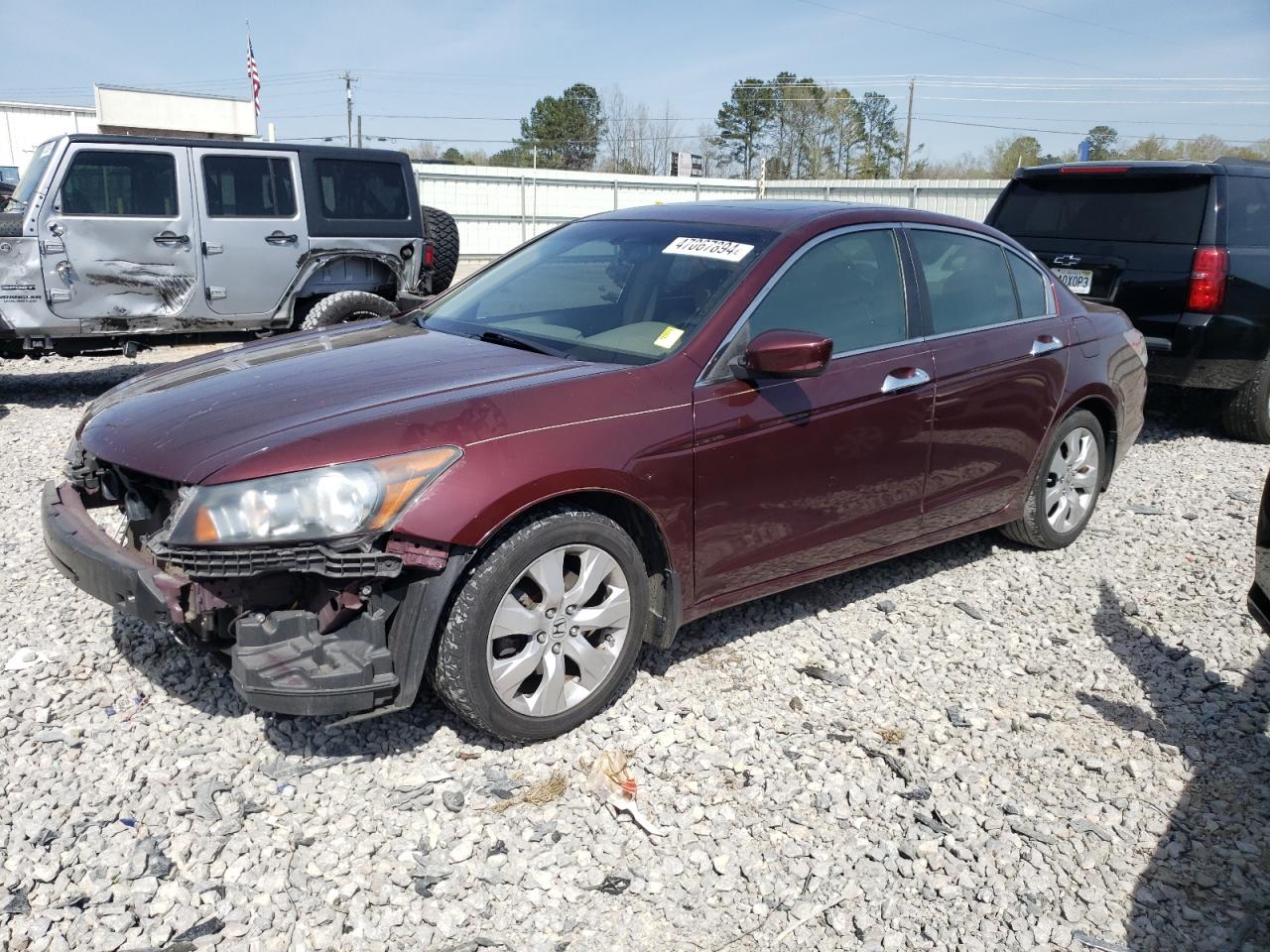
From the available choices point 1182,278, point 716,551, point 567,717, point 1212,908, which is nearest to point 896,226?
point 716,551

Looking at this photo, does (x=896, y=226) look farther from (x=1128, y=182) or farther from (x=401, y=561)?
(x=1128, y=182)

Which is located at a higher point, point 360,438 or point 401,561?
point 360,438

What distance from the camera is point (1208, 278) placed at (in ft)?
22.4

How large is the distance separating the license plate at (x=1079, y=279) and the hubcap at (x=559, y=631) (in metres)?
5.39

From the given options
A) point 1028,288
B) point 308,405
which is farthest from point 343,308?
point 308,405

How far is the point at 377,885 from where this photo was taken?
8.78 feet

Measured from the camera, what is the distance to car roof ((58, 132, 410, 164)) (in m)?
8.04

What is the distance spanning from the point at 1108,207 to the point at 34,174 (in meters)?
8.16

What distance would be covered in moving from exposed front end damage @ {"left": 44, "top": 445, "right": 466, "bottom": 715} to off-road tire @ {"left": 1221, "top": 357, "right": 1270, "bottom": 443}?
6.83 metres

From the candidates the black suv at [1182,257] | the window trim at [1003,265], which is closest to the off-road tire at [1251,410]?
the black suv at [1182,257]

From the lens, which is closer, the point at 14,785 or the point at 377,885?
the point at 377,885

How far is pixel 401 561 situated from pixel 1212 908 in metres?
2.35

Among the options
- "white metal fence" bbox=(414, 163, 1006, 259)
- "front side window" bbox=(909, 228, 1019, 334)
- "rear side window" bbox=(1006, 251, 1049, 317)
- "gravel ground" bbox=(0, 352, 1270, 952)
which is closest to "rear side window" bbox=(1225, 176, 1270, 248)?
"rear side window" bbox=(1006, 251, 1049, 317)

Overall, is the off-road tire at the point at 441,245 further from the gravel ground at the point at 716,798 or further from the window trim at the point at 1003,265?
the window trim at the point at 1003,265
